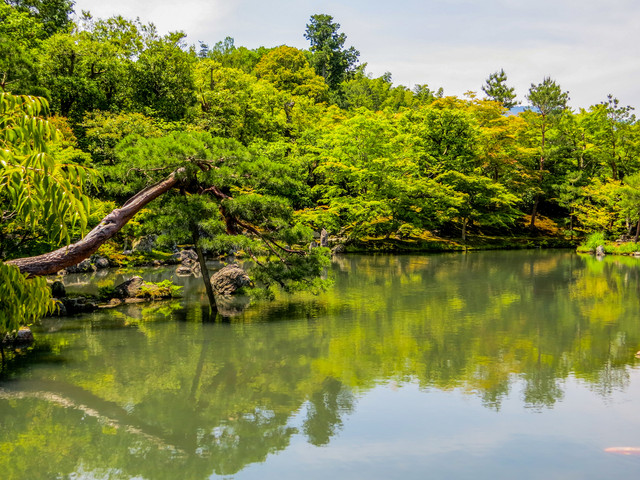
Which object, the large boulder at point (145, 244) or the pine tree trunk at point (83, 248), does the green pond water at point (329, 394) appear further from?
the large boulder at point (145, 244)

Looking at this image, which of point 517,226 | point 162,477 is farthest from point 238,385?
point 517,226

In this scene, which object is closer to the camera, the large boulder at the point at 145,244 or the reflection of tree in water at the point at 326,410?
the reflection of tree in water at the point at 326,410

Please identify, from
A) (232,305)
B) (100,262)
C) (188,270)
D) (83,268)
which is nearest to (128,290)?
(232,305)

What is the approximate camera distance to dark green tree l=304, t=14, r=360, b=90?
5462 centimetres

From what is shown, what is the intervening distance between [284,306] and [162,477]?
788 centimetres

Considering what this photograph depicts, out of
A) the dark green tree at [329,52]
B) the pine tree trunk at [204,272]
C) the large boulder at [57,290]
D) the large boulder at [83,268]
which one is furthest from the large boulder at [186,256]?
the dark green tree at [329,52]

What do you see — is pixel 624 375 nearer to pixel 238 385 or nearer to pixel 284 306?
pixel 238 385

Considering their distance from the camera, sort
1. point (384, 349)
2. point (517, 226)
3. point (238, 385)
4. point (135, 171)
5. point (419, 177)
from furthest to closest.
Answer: point (517, 226)
point (419, 177)
point (135, 171)
point (384, 349)
point (238, 385)

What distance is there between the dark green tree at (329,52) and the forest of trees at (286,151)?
1233 cm

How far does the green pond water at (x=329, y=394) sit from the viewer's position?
15.4 ft

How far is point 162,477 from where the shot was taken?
14.5 feet

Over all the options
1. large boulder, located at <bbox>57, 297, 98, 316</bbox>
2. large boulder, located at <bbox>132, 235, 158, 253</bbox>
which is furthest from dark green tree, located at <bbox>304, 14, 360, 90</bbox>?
large boulder, located at <bbox>57, 297, 98, 316</bbox>

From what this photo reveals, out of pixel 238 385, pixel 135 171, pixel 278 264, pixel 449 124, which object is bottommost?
pixel 238 385

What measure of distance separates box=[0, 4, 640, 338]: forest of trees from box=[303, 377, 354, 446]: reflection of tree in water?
4.14 m
